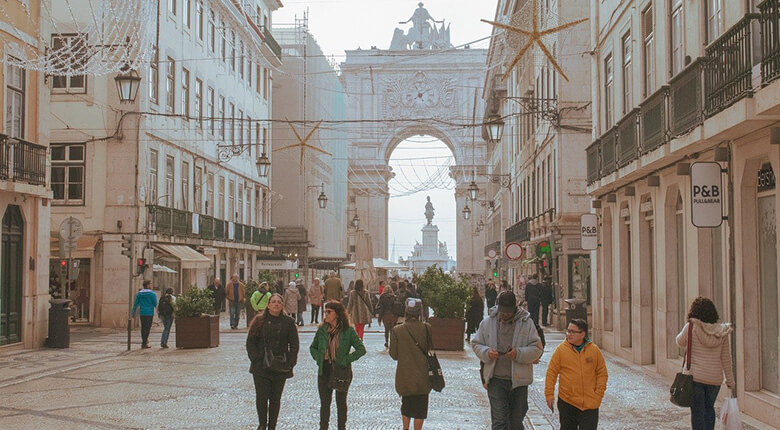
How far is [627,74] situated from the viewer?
1995 cm

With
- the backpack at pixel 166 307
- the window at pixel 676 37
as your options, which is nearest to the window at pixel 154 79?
the backpack at pixel 166 307

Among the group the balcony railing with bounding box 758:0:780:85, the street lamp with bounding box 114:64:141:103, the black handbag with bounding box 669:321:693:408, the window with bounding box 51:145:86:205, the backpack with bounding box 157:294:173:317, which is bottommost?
the black handbag with bounding box 669:321:693:408

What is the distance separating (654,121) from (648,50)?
3.00 metres

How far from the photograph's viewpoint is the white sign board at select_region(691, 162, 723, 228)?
1139 centimetres

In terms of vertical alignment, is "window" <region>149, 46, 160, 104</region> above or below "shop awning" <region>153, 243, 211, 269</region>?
above

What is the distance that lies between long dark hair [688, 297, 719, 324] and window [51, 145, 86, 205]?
2395cm

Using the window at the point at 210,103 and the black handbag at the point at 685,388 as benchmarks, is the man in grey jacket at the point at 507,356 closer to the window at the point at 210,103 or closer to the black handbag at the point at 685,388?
the black handbag at the point at 685,388

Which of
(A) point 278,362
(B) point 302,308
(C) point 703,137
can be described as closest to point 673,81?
(C) point 703,137

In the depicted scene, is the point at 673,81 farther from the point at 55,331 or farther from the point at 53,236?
the point at 53,236

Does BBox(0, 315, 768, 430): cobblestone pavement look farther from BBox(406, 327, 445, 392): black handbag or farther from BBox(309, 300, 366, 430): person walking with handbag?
BBox(406, 327, 445, 392): black handbag

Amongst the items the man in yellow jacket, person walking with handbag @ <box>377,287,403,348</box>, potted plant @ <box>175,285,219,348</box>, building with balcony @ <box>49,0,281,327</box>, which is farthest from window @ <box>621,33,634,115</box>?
the man in yellow jacket

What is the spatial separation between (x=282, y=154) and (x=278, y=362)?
4966 cm

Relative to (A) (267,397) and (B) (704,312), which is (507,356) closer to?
(B) (704,312)

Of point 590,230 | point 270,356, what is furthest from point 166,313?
point 270,356
